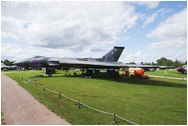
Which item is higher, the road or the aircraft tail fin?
the aircraft tail fin

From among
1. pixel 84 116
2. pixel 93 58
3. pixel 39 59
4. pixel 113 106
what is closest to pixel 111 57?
pixel 93 58

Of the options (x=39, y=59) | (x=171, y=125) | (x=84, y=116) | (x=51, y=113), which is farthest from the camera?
(x=39, y=59)

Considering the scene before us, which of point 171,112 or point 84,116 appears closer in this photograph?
point 84,116

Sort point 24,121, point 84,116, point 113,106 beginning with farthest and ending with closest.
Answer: point 113,106 < point 84,116 < point 24,121

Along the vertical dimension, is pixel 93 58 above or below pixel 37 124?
above

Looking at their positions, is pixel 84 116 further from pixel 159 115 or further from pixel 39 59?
pixel 39 59

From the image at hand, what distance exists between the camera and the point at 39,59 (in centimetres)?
1744

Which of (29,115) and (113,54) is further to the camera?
(113,54)

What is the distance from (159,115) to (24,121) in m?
5.24

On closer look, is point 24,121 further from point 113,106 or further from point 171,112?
point 171,112

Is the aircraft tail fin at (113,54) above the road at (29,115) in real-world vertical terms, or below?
above

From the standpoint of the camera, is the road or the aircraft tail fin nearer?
the road

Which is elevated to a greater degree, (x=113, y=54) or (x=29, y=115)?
(x=113, y=54)

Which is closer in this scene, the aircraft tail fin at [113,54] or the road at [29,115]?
the road at [29,115]
